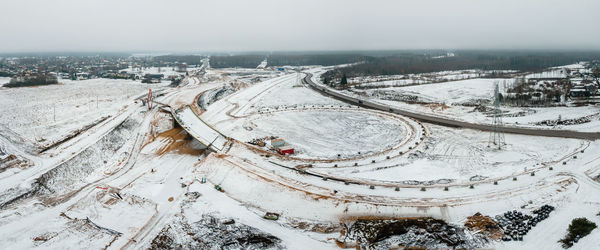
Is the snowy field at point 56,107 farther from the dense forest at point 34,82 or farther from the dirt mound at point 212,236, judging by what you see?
the dirt mound at point 212,236

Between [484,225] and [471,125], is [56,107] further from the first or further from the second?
[471,125]

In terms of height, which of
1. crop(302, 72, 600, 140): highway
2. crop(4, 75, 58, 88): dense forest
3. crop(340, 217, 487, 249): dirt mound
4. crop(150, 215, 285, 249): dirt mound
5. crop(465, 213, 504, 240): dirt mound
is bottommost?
crop(150, 215, 285, 249): dirt mound

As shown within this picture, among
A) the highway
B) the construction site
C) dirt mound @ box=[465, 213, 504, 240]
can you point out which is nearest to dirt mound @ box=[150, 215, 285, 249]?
the construction site

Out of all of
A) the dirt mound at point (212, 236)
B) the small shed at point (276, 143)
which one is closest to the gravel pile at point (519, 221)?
the dirt mound at point (212, 236)

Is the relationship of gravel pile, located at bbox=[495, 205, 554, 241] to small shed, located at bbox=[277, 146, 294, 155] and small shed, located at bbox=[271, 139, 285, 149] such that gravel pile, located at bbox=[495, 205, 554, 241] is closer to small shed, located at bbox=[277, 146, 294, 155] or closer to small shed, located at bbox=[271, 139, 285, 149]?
small shed, located at bbox=[277, 146, 294, 155]

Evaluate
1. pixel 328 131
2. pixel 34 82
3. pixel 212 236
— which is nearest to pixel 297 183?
pixel 212 236

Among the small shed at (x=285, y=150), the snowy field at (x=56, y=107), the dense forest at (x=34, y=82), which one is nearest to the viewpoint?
the small shed at (x=285, y=150)

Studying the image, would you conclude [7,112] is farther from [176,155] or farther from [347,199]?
[347,199]

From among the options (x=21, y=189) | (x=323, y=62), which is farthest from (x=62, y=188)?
(x=323, y=62)

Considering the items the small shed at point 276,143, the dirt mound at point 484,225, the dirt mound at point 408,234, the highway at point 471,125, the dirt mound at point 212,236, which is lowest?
the dirt mound at point 212,236
